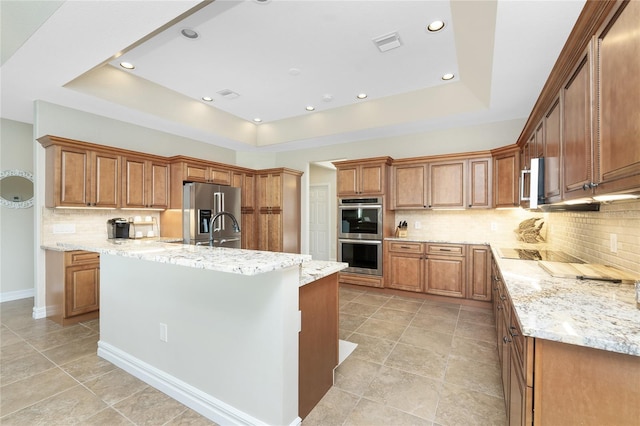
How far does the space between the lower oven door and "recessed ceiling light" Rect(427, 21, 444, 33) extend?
3001 millimetres

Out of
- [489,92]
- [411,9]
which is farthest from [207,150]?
[489,92]

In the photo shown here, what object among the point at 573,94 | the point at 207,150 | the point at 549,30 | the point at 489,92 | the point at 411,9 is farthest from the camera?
the point at 207,150

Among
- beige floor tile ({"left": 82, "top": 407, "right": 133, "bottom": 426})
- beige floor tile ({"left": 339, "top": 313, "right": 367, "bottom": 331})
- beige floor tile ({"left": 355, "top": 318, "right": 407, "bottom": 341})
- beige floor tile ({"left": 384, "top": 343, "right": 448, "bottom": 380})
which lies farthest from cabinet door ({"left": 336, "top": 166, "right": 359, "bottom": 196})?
beige floor tile ({"left": 82, "top": 407, "right": 133, "bottom": 426})

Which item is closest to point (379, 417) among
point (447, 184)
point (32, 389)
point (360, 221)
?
point (32, 389)

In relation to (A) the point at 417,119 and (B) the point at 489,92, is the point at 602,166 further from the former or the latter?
(A) the point at 417,119

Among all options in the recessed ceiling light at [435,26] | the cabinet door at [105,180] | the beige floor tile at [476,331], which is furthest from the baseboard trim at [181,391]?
the recessed ceiling light at [435,26]

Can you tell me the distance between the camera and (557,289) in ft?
4.93

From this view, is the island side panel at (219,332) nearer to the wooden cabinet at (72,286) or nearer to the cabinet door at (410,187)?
the wooden cabinet at (72,286)

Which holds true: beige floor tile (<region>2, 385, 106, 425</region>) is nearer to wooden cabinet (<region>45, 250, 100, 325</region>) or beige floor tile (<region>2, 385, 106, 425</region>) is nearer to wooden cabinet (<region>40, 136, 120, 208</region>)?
wooden cabinet (<region>45, 250, 100, 325</region>)

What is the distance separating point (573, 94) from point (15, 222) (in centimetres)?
671

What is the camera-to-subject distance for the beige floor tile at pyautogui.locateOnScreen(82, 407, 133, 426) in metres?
1.77

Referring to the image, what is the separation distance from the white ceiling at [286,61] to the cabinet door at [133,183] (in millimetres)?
736

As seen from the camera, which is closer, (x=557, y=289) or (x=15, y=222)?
→ (x=557, y=289)

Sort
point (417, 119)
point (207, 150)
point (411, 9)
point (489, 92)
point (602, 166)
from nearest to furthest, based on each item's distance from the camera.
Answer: point (602, 166) → point (411, 9) → point (489, 92) → point (417, 119) → point (207, 150)
